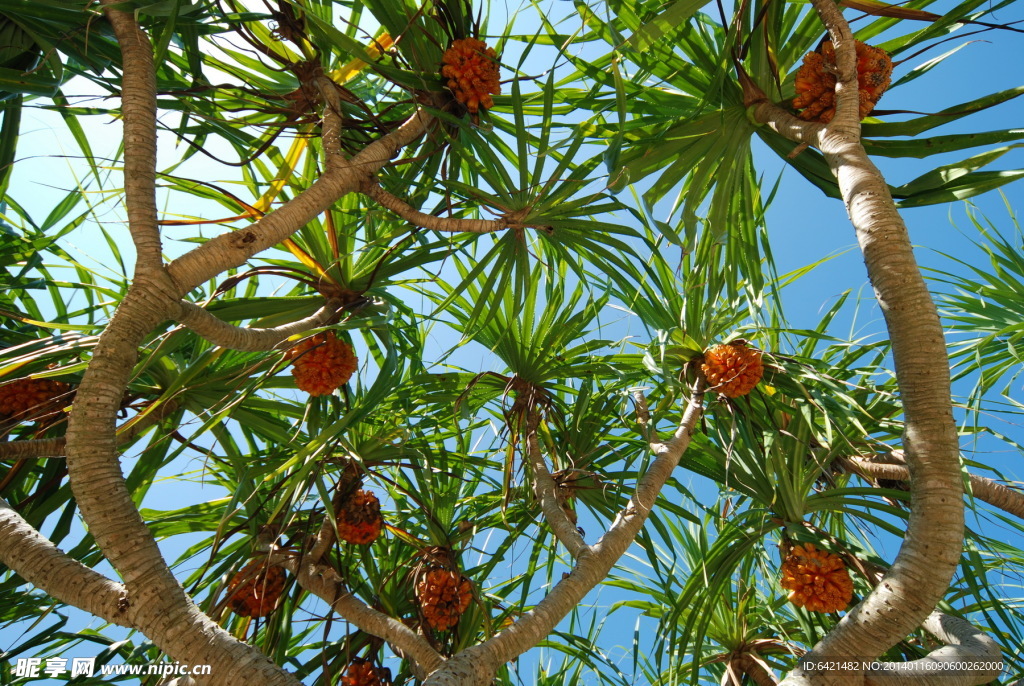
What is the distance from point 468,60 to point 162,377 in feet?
3.05

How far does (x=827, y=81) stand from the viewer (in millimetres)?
1117

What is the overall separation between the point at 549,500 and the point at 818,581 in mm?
594

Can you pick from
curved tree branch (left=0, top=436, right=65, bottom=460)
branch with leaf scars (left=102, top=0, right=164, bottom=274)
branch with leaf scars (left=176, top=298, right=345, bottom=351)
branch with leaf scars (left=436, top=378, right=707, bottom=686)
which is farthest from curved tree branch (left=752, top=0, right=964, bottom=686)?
curved tree branch (left=0, top=436, right=65, bottom=460)

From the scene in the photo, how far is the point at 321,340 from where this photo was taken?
125 centimetres

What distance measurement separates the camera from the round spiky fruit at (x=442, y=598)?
1.37 meters

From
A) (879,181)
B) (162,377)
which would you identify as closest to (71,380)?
(162,377)

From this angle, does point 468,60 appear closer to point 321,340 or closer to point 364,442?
point 321,340

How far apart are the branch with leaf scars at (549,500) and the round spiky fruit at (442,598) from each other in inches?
9.7

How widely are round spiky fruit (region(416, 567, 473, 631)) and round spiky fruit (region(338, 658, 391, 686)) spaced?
167 millimetres

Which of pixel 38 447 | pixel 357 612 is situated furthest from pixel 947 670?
pixel 38 447

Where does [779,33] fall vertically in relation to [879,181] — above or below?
above

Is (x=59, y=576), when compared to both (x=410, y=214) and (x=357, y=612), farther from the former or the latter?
(x=410, y=214)

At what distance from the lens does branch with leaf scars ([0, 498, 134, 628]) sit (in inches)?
27.5

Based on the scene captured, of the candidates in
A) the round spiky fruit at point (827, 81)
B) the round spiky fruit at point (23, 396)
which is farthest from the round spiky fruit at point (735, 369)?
the round spiky fruit at point (23, 396)
